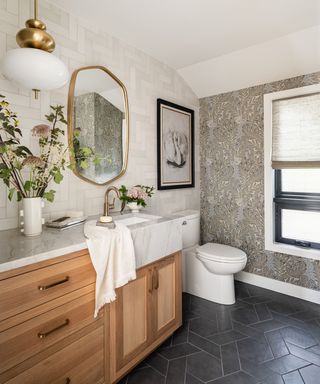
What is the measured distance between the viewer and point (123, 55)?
2.28m

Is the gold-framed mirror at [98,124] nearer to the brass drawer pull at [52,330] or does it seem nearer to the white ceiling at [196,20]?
the white ceiling at [196,20]

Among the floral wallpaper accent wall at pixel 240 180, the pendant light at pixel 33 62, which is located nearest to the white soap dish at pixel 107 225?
the pendant light at pixel 33 62

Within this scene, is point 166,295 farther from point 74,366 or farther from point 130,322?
point 74,366

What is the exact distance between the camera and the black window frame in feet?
8.36

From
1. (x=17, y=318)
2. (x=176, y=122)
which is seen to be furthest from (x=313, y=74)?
(x=17, y=318)

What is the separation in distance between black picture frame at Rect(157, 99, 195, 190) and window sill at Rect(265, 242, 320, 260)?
1.14 m

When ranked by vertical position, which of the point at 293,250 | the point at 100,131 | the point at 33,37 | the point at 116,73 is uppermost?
the point at 116,73

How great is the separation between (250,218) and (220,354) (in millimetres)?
1521

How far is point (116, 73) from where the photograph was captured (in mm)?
2217

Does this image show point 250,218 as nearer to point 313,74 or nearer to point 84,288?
point 313,74

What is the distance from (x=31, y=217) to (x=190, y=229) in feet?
5.79

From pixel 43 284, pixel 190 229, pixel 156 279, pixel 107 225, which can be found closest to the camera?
pixel 43 284

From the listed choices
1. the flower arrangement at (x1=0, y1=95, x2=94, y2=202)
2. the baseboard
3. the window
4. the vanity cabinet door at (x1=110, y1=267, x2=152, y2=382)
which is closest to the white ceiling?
the window

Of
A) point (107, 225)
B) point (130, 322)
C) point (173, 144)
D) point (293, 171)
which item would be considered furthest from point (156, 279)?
point (293, 171)
